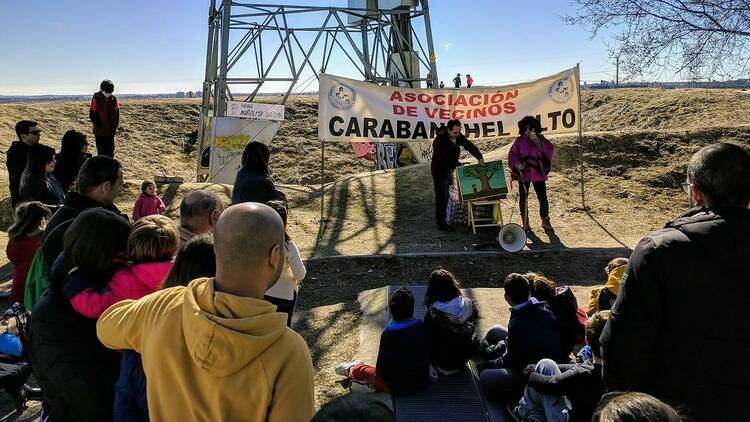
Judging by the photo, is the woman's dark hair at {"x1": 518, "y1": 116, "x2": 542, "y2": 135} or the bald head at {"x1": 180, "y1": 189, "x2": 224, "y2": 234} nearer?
the bald head at {"x1": 180, "y1": 189, "x2": 224, "y2": 234}

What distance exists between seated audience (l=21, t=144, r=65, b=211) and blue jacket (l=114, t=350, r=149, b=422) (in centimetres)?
481

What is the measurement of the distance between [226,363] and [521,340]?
8.80ft

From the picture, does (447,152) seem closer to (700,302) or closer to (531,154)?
(531,154)

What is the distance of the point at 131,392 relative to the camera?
79.5 inches

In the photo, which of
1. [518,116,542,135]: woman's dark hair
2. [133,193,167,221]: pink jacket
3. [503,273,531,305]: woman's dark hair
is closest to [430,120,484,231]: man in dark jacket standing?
[518,116,542,135]: woman's dark hair

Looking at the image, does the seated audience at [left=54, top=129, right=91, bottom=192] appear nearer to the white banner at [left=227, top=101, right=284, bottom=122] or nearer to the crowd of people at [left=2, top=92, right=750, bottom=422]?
the crowd of people at [left=2, top=92, right=750, bottom=422]

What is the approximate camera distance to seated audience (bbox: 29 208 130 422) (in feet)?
7.89

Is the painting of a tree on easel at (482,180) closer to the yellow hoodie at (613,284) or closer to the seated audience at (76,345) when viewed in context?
the yellow hoodie at (613,284)

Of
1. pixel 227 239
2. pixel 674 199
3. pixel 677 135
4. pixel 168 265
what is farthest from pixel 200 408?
pixel 677 135

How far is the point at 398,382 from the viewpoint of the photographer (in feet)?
A: 12.3

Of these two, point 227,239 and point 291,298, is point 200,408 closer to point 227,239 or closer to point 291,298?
point 227,239

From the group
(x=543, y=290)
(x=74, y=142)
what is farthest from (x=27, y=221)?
(x=543, y=290)

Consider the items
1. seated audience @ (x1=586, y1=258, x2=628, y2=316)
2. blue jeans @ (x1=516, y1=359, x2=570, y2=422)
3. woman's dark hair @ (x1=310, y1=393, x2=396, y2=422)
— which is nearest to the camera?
woman's dark hair @ (x1=310, y1=393, x2=396, y2=422)

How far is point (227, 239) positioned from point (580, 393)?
2.39 m
